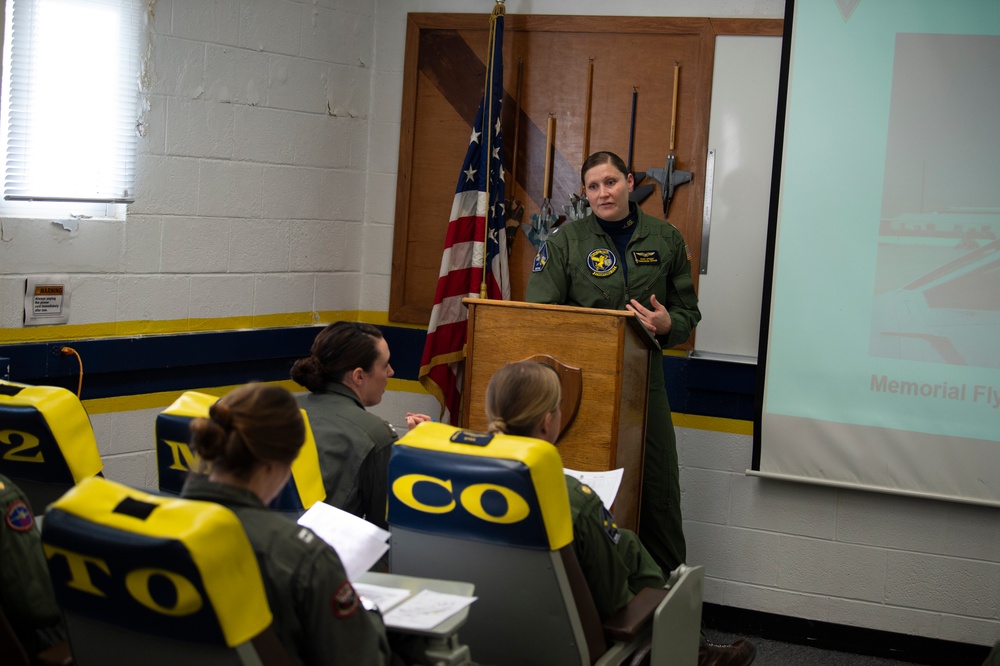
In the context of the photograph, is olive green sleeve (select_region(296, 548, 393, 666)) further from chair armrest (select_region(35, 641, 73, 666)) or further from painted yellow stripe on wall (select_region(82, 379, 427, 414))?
painted yellow stripe on wall (select_region(82, 379, 427, 414))

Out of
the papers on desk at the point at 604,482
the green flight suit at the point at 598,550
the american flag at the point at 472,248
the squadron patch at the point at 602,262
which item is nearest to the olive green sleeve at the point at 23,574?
the green flight suit at the point at 598,550

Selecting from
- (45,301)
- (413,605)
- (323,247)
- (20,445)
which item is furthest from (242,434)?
(323,247)

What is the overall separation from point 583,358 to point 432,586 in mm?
1151

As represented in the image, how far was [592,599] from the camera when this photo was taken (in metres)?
2.02

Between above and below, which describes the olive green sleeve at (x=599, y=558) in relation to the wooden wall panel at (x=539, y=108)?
below

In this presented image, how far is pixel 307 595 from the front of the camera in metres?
1.52

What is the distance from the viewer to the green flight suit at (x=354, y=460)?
235cm

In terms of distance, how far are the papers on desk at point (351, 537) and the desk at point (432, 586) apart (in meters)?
0.03

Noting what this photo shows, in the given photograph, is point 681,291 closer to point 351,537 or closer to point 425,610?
point 351,537

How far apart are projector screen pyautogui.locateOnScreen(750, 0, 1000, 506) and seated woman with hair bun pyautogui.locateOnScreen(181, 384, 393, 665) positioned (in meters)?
2.37

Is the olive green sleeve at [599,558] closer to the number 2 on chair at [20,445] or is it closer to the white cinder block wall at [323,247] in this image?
the number 2 on chair at [20,445]

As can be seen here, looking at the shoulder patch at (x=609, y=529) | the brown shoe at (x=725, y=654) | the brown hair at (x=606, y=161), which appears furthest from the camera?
the brown hair at (x=606, y=161)

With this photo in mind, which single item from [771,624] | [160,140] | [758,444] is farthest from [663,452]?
[160,140]

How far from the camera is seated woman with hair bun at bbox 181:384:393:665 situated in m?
1.52
